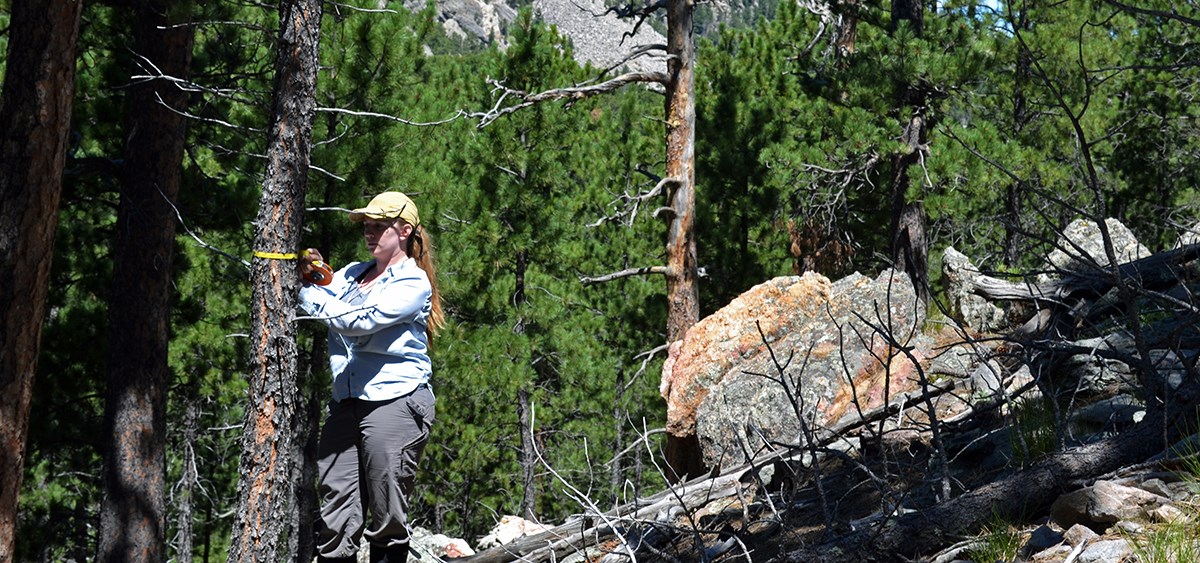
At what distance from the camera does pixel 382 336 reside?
3896 mm

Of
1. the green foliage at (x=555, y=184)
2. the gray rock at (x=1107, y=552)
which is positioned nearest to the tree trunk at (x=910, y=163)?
the green foliage at (x=555, y=184)

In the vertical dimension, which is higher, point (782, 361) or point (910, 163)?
point (910, 163)

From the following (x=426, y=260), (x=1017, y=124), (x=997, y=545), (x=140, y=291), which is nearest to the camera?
(x=997, y=545)

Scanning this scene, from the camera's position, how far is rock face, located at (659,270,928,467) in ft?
19.7

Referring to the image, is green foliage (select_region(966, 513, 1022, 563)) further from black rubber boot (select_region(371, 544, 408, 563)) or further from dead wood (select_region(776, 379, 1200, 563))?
black rubber boot (select_region(371, 544, 408, 563))

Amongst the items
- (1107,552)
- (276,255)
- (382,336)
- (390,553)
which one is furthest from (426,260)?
(1107,552)

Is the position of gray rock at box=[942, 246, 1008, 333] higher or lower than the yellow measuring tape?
lower

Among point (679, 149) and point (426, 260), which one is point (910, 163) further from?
point (426, 260)

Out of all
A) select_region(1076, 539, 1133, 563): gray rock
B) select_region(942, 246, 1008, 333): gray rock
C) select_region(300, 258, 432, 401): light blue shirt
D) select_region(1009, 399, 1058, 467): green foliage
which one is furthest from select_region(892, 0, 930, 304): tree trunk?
select_region(1076, 539, 1133, 563): gray rock

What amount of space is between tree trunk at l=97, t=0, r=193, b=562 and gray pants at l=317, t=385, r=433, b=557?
3764 mm

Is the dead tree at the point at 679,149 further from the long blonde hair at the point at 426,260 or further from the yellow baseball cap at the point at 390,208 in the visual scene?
the yellow baseball cap at the point at 390,208

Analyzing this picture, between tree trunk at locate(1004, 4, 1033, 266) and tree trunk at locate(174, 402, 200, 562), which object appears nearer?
tree trunk at locate(1004, 4, 1033, 266)

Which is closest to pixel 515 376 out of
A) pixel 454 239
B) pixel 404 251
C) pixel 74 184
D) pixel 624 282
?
pixel 454 239

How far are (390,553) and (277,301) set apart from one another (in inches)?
48.7
